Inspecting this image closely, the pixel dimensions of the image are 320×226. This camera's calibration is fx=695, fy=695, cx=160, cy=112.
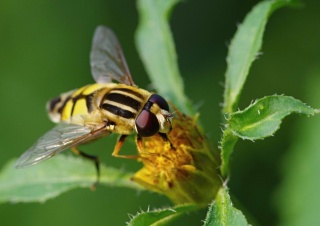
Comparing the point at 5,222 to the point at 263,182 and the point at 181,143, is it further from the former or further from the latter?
the point at 181,143

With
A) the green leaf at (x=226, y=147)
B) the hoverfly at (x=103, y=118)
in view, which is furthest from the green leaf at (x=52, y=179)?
the green leaf at (x=226, y=147)

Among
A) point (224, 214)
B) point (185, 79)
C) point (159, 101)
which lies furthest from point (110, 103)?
point (185, 79)

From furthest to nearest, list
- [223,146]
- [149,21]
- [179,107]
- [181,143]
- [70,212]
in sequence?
[70,212] < [149,21] < [179,107] < [181,143] < [223,146]

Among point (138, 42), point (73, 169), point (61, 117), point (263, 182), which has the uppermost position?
point (138, 42)

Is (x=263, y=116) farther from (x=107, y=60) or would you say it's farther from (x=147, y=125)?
(x=107, y=60)

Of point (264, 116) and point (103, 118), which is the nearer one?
point (264, 116)

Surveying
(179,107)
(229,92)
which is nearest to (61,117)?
(179,107)

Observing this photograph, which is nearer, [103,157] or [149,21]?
[149,21]
